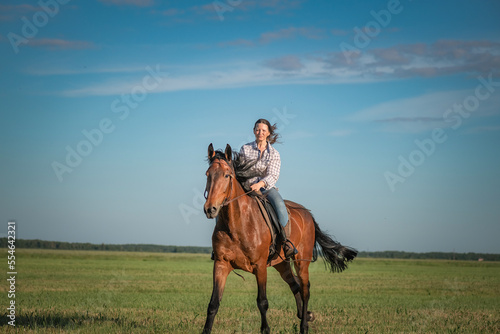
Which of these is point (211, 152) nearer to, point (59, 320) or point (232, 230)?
point (232, 230)

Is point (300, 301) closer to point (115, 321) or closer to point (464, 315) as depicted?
point (115, 321)

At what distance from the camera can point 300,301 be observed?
10.0m

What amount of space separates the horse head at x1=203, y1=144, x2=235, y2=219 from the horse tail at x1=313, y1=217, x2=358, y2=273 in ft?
13.5

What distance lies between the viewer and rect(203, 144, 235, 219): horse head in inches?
286

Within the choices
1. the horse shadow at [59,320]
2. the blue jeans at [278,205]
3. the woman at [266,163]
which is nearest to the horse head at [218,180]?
the woman at [266,163]

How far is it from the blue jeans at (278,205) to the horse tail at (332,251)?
8.25 ft

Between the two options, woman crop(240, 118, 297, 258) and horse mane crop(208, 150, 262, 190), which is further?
woman crop(240, 118, 297, 258)

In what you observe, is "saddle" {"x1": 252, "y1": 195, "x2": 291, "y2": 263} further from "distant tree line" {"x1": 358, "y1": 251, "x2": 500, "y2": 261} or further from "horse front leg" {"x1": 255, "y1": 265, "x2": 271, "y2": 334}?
"distant tree line" {"x1": 358, "y1": 251, "x2": 500, "y2": 261}

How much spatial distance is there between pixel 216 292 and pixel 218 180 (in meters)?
1.77

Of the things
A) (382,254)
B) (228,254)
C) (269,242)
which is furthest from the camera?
(382,254)

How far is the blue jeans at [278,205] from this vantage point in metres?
9.00

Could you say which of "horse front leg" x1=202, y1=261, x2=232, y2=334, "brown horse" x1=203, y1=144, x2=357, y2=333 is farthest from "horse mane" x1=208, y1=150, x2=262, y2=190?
"horse front leg" x1=202, y1=261, x2=232, y2=334

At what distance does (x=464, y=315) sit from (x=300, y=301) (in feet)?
16.4

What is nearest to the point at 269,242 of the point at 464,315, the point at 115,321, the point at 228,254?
the point at 228,254
